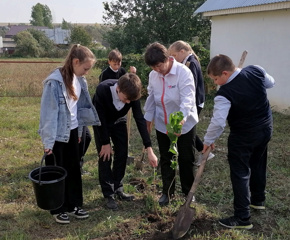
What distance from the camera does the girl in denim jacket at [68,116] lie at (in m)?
2.73

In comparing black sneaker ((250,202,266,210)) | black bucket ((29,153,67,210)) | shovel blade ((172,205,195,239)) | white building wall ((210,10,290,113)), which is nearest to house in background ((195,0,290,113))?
white building wall ((210,10,290,113))

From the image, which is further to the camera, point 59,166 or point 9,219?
point 9,219

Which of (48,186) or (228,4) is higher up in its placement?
(228,4)

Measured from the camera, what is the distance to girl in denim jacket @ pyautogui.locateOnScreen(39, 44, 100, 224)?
2730mm

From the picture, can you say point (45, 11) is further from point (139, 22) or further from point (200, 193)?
point (200, 193)

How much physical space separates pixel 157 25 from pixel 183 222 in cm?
1955

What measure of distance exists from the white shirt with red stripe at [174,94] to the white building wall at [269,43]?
5633 millimetres

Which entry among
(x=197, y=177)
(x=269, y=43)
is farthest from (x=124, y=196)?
(x=269, y=43)

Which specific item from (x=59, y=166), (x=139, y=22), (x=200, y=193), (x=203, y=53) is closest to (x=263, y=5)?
(x=203, y=53)

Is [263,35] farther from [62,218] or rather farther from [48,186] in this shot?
[48,186]

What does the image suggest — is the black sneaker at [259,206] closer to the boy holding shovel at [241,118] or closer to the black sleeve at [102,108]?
the boy holding shovel at [241,118]

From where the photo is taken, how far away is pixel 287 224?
313 centimetres

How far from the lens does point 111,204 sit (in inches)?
135

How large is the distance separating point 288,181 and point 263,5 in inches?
222
